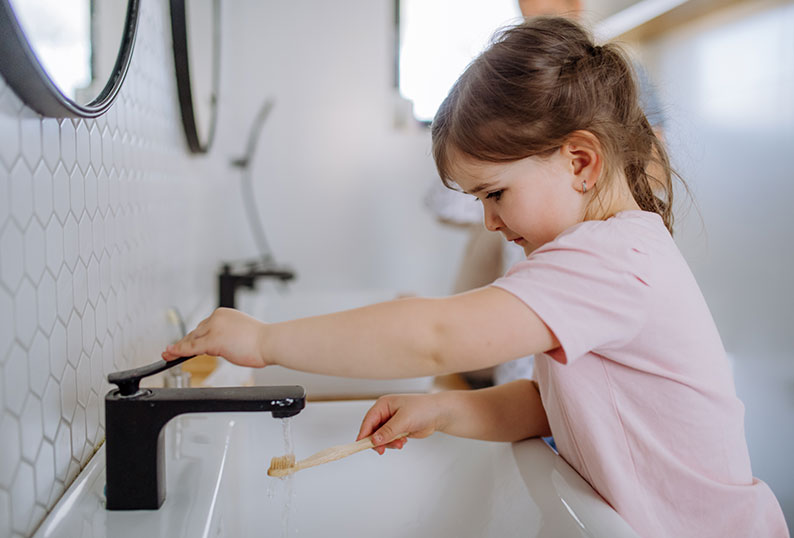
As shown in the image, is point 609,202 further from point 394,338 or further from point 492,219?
point 394,338

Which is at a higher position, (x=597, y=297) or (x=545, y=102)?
(x=545, y=102)

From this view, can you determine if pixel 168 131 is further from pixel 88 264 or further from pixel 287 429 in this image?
pixel 287 429

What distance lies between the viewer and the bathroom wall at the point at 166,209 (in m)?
0.48

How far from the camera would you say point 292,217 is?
2.40 meters

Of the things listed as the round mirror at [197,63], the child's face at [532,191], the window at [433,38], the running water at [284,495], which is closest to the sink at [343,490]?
the running water at [284,495]

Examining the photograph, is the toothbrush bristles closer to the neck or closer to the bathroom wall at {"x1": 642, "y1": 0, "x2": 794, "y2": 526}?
the neck

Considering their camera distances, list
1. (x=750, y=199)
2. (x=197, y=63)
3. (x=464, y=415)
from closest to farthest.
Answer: (x=464, y=415) → (x=197, y=63) → (x=750, y=199)

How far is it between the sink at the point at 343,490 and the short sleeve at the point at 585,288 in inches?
6.1

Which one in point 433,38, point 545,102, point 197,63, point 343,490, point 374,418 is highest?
point 433,38

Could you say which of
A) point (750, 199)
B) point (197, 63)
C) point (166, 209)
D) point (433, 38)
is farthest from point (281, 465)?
point (433, 38)

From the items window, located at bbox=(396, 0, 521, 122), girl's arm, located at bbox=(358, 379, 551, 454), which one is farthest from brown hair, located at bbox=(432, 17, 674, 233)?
window, located at bbox=(396, 0, 521, 122)

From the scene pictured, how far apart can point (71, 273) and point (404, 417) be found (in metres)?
0.37

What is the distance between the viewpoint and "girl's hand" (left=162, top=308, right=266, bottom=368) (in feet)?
1.68

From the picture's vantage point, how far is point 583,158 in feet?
2.18
